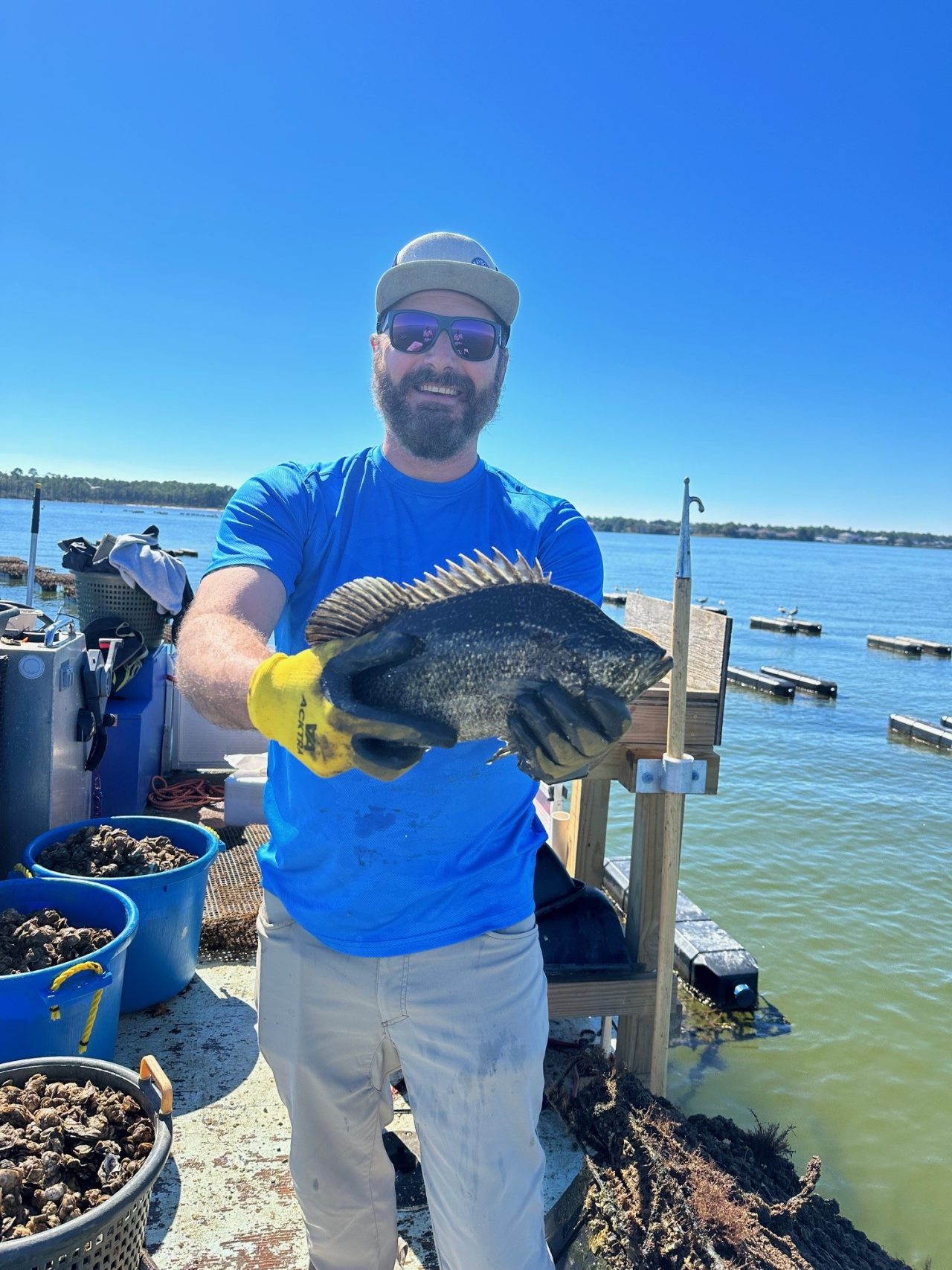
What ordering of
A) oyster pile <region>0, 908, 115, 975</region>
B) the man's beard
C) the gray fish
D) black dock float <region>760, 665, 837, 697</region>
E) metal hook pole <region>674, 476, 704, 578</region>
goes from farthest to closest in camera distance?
black dock float <region>760, 665, 837, 697</region>
metal hook pole <region>674, 476, 704, 578</region>
oyster pile <region>0, 908, 115, 975</region>
the man's beard
the gray fish

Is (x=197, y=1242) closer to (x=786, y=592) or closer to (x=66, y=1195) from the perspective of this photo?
(x=66, y=1195)

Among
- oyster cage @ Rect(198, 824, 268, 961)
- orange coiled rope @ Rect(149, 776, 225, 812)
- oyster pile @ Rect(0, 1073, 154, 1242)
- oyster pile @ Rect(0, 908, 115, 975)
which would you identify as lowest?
oyster cage @ Rect(198, 824, 268, 961)

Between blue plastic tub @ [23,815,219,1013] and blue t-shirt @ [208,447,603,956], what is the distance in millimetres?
1921

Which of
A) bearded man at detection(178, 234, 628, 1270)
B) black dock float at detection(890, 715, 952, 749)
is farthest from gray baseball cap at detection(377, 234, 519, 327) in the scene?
black dock float at detection(890, 715, 952, 749)

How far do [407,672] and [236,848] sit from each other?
5.31 m

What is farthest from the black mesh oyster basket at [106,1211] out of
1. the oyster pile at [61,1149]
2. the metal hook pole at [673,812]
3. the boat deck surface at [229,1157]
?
the metal hook pole at [673,812]

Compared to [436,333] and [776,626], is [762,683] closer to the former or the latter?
[776,626]

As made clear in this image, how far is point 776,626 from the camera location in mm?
50750

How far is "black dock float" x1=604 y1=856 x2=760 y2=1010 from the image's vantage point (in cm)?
847

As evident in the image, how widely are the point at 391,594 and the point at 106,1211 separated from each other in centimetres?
202

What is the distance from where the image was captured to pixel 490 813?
9.19ft

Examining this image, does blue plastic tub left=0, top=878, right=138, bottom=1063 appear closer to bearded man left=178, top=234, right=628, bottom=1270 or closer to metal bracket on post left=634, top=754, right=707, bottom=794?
bearded man left=178, top=234, right=628, bottom=1270

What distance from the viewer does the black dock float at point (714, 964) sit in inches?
333

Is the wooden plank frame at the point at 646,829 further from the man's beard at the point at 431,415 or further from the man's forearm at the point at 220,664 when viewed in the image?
the man's forearm at the point at 220,664
